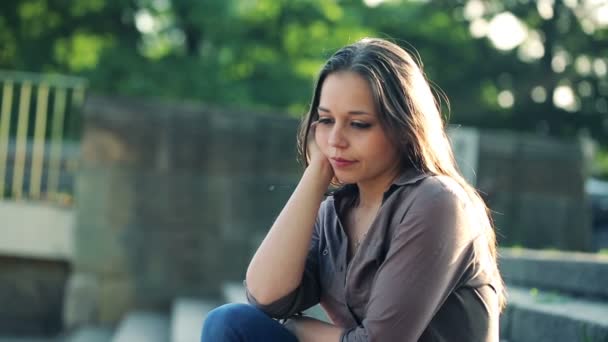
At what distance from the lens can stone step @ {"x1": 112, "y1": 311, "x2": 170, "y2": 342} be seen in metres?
4.93

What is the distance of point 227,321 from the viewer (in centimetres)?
235

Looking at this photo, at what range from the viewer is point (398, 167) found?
225 cm

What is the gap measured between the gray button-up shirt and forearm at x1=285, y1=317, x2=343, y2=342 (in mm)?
49

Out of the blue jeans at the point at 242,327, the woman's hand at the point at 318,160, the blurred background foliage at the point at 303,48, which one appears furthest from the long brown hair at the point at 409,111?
the blurred background foliage at the point at 303,48

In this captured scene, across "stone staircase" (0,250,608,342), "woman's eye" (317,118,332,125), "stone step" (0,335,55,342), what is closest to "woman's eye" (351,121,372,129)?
"woman's eye" (317,118,332,125)

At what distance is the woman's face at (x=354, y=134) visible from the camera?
2168mm

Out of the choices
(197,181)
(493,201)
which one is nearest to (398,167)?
Result: (197,181)

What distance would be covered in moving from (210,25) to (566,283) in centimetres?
1140

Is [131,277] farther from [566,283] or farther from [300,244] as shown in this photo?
[300,244]

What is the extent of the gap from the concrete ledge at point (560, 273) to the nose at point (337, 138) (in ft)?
6.71

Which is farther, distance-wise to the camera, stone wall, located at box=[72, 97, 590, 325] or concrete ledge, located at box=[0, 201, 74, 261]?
concrete ledge, located at box=[0, 201, 74, 261]

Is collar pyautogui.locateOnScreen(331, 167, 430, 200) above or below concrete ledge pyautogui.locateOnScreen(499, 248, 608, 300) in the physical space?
above

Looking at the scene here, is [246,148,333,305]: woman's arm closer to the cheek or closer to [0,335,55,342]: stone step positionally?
the cheek

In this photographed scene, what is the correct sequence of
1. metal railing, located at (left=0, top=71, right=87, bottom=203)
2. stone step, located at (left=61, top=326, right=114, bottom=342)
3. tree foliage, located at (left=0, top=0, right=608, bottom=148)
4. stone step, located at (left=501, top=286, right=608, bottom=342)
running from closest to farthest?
1. stone step, located at (left=501, top=286, right=608, bottom=342)
2. stone step, located at (left=61, top=326, right=114, bottom=342)
3. metal railing, located at (left=0, top=71, right=87, bottom=203)
4. tree foliage, located at (left=0, top=0, right=608, bottom=148)
